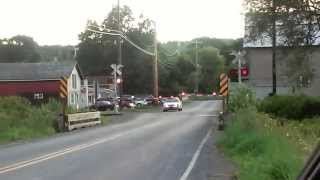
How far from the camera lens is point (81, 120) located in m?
40.4

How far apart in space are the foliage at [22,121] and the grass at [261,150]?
35.7 feet

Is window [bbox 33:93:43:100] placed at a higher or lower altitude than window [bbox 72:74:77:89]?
lower

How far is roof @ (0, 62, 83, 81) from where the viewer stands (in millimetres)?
84000

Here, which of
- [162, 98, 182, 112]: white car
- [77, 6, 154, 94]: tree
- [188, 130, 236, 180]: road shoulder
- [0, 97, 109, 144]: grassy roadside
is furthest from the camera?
[77, 6, 154, 94]: tree

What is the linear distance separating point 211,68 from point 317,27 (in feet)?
379

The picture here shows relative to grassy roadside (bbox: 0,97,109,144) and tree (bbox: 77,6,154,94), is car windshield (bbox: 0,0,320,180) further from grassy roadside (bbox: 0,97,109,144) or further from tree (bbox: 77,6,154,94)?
tree (bbox: 77,6,154,94)

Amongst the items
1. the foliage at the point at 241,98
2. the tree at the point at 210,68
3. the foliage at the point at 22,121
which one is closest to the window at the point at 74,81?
the foliage at the point at 22,121

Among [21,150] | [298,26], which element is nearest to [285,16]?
[298,26]

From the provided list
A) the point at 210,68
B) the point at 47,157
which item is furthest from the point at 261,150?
the point at 210,68

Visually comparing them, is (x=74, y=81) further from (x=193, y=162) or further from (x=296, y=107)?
(x=193, y=162)

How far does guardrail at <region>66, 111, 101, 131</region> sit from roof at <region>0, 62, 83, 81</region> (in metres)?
39.2

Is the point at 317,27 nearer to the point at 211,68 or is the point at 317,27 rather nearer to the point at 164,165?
the point at 164,165

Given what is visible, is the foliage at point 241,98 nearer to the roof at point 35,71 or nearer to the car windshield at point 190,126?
the car windshield at point 190,126

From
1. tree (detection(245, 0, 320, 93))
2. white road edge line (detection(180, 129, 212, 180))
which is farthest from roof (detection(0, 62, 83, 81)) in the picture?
white road edge line (detection(180, 129, 212, 180))
